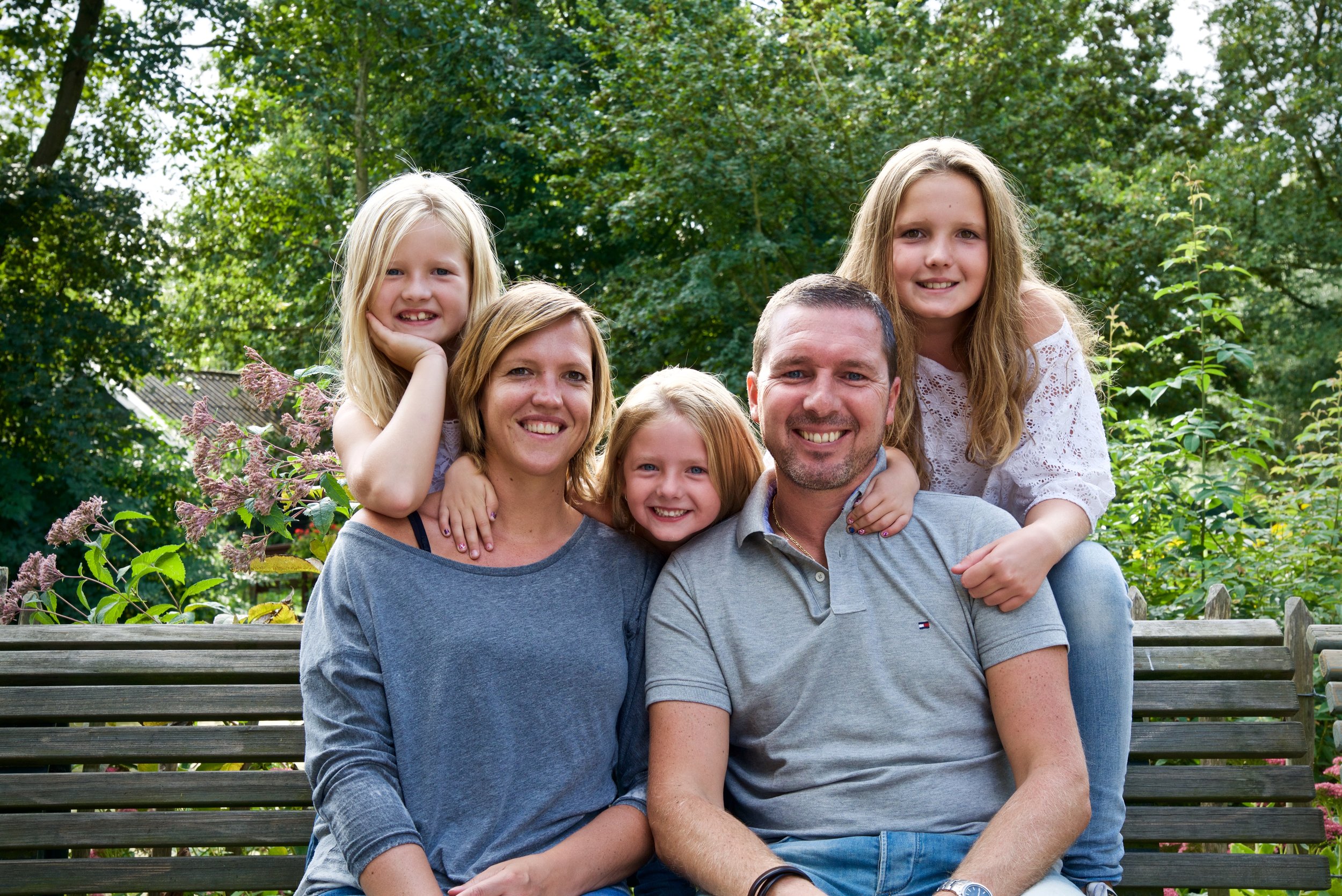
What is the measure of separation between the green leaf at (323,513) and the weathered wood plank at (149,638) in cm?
32

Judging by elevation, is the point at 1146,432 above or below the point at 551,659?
above

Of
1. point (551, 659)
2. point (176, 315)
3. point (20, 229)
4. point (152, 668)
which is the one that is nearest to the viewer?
point (551, 659)

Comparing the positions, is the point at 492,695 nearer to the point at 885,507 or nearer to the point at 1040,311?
the point at 885,507

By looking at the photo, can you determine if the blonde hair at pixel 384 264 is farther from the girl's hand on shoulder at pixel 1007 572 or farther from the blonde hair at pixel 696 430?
the girl's hand on shoulder at pixel 1007 572

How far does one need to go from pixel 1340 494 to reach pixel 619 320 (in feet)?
31.2

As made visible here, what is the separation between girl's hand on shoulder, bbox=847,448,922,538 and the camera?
Answer: 8.34 feet

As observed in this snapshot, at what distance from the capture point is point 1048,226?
484 inches

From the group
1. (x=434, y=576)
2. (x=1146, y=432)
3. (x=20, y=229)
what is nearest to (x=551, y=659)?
(x=434, y=576)

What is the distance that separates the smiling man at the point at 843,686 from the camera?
2271mm

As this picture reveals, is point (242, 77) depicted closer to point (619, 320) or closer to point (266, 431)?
point (619, 320)

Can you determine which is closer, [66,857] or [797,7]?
[66,857]

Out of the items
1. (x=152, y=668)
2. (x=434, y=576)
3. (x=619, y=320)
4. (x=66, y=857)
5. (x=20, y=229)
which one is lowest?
(x=66, y=857)

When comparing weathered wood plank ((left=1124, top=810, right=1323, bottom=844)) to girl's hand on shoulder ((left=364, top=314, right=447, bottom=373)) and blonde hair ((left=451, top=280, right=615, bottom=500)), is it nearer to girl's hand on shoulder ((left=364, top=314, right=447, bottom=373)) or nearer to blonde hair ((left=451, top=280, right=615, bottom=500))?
blonde hair ((left=451, top=280, right=615, bottom=500))

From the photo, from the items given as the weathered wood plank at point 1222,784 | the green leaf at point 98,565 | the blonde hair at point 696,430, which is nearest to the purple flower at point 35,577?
the green leaf at point 98,565
